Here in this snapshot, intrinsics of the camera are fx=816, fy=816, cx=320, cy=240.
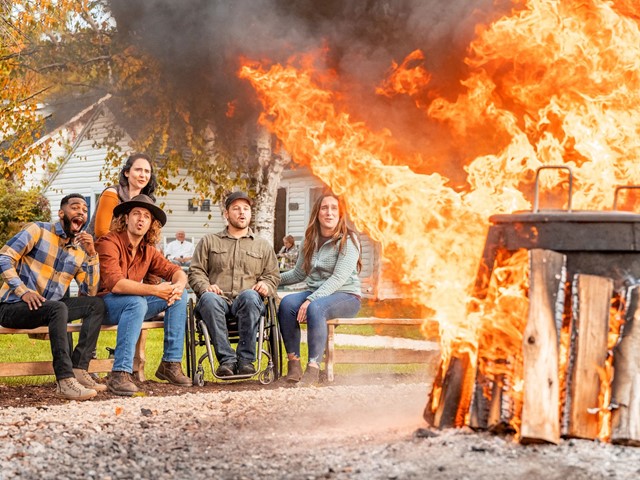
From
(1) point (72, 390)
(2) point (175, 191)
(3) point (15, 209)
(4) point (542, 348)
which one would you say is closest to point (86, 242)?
(1) point (72, 390)

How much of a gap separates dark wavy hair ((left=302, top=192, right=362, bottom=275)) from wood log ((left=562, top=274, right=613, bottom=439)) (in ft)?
10.6

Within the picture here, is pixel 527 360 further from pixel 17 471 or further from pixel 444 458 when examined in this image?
pixel 17 471

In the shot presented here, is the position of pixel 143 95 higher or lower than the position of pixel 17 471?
higher

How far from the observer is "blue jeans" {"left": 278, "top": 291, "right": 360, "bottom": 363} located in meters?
6.76

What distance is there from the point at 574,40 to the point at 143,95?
7115 mm

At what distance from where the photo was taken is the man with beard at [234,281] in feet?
21.6

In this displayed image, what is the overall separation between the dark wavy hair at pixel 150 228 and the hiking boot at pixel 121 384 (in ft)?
3.68

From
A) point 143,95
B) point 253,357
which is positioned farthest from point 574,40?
point 143,95

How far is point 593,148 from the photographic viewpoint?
4898 mm

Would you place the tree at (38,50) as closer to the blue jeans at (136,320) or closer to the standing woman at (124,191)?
the standing woman at (124,191)

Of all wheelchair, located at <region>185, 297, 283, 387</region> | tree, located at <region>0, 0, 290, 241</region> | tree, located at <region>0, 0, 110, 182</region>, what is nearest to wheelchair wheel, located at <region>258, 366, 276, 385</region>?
wheelchair, located at <region>185, 297, 283, 387</region>

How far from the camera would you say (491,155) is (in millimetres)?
4969

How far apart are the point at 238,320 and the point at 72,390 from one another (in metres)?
1.47

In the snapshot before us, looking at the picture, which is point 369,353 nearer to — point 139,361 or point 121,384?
point 139,361
